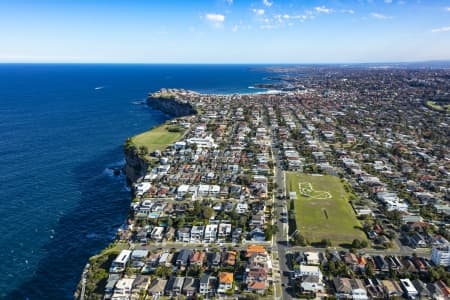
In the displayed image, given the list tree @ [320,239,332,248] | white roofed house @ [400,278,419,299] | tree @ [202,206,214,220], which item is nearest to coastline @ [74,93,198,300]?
tree @ [202,206,214,220]

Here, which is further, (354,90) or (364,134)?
(354,90)

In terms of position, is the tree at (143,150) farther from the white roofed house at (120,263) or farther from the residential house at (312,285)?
the residential house at (312,285)

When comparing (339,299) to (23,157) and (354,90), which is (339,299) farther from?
(354,90)

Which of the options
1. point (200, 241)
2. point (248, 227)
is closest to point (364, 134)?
point (248, 227)

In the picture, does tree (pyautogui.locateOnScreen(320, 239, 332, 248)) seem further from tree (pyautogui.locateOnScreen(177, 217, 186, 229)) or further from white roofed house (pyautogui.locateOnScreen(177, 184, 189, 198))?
white roofed house (pyautogui.locateOnScreen(177, 184, 189, 198))

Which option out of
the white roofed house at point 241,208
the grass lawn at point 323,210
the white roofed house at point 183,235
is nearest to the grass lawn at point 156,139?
the white roofed house at point 241,208

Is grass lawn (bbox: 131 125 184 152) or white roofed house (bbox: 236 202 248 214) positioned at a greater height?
grass lawn (bbox: 131 125 184 152)

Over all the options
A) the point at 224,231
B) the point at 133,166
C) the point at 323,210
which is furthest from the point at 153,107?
the point at 224,231

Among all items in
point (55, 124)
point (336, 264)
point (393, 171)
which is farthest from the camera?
point (55, 124)
